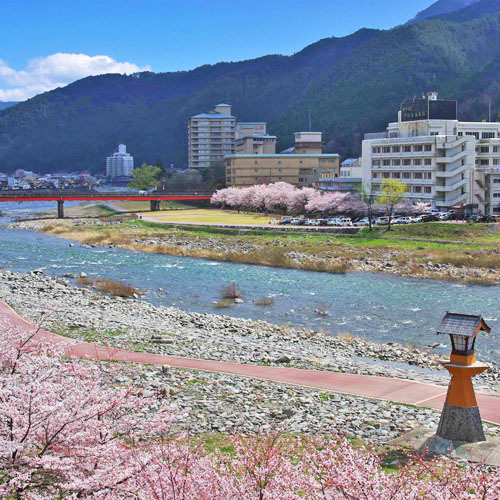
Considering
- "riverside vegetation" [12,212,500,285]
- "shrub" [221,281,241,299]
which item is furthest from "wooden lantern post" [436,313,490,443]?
"riverside vegetation" [12,212,500,285]

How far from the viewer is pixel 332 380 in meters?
15.8

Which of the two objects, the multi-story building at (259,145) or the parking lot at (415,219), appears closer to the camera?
the parking lot at (415,219)

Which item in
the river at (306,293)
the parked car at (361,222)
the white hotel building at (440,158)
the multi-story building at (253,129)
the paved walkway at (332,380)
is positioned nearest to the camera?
the paved walkway at (332,380)

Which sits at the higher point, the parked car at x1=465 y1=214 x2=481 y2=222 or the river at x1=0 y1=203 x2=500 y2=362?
the parked car at x1=465 y1=214 x2=481 y2=222

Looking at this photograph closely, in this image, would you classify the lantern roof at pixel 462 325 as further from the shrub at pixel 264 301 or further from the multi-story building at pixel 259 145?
the multi-story building at pixel 259 145

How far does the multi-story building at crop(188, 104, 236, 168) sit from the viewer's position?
427 ft

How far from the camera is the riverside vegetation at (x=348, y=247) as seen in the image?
37.8 metres

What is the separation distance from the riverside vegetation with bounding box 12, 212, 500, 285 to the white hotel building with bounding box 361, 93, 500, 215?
8642 mm

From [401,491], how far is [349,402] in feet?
25.2

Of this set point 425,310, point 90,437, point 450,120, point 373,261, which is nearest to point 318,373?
point 90,437

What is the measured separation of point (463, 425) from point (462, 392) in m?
0.55

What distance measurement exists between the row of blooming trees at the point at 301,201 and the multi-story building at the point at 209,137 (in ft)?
141

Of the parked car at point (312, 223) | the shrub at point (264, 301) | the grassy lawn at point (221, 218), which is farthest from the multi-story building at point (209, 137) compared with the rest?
the shrub at point (264, 301)

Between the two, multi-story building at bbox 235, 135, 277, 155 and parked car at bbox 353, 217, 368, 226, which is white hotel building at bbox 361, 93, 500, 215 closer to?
parked car at bbox 353, 217, 368, 226
